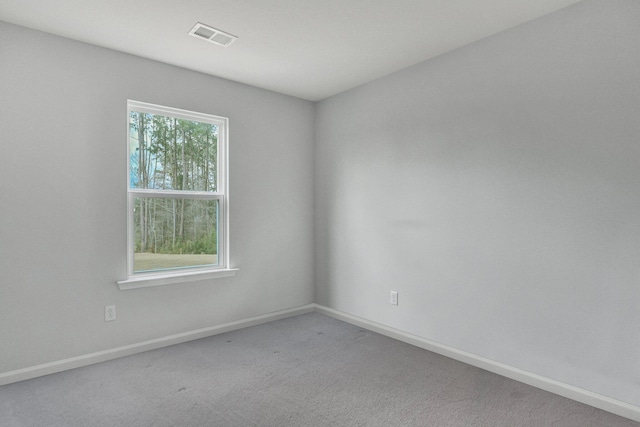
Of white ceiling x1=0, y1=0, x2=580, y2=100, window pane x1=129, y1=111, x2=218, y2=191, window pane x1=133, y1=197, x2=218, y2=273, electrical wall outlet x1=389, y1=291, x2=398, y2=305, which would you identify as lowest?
electrical wall outlet x1=389, y1=291, x2=398, y2=305

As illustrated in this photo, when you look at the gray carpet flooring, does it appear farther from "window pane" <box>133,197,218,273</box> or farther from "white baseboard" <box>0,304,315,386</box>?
"window pane" <box>133,197,218,273</box>

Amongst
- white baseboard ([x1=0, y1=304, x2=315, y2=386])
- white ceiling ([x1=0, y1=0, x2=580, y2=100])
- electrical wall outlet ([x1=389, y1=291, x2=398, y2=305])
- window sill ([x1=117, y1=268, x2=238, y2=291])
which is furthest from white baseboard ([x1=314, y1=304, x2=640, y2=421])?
white ceiling ([x1=0, y1=0, x2=580, y2=100])

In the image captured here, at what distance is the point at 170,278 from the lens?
3.17 metres

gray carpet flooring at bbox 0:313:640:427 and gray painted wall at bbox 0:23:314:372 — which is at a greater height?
gray painted wall at bbox 0:23:314:372

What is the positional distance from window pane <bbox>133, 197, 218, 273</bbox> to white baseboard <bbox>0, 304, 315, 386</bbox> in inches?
24.7

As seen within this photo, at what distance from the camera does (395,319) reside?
133 inches

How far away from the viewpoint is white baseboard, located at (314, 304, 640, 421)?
82.7 inches

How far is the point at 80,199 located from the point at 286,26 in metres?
2.04

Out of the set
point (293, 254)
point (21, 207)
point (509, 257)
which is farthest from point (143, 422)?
point (509, 257)

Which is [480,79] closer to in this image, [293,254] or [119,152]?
[293,254]

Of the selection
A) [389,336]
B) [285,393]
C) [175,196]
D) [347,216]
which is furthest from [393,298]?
[175,196]

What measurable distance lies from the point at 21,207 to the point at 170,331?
4.94 feet

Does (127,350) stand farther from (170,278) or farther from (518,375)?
(518,375)

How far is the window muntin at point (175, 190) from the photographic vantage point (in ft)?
10.2
